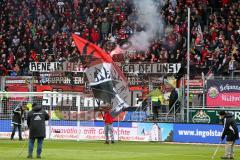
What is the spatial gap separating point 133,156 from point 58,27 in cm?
2724

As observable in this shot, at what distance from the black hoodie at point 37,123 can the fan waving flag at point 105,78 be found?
11397 mm

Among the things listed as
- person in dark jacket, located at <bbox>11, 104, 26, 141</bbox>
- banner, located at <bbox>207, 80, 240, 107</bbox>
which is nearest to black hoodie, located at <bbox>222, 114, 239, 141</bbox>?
banner, located at <bbox>207, 80, 240, 107</bbox>

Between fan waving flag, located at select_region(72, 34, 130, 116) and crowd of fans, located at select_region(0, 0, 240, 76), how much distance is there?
16.5 feet

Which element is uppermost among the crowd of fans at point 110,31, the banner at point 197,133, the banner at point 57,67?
the crowd of fans at point 110,31

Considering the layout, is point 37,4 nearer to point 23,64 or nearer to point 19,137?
point 23,64

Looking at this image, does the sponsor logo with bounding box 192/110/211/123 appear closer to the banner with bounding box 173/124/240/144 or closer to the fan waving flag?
the banner with bounding box 173/124/240/144

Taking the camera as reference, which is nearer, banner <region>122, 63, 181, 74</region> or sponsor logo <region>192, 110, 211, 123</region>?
banner <region>122, 63, 181, 74</region>

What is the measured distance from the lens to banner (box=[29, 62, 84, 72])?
40.4 meters

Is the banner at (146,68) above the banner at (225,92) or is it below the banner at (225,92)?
above

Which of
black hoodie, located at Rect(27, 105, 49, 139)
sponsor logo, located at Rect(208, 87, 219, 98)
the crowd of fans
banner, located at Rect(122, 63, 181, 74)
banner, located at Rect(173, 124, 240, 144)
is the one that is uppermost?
the crowd of fans

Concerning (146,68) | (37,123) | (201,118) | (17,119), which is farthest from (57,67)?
(37,123)

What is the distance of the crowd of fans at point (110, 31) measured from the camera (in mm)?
42438

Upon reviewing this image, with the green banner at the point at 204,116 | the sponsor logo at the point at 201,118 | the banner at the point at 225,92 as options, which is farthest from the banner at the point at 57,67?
the banner at the point at 225,92

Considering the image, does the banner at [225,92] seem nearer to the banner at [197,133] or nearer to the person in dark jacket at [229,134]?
the banner at [197,133]
